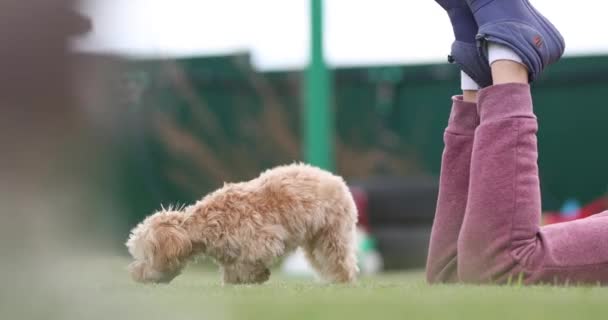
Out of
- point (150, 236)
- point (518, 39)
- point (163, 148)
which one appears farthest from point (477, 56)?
point (163, 148)

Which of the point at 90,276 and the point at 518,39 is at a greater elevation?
the point at 518,39

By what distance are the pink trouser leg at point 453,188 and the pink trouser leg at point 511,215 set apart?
197mm

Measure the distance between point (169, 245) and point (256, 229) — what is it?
0.20 meters

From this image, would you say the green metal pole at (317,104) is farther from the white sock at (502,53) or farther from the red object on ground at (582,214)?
the white sock at (502,53)

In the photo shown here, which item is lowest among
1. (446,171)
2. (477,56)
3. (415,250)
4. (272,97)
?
(415,250)

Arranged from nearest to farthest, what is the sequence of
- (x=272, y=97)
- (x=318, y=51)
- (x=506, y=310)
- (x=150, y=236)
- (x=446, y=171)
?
(x=506, y=310), (x=150, y=236), (x=446, y=171), (x=318, y=51), (x=272, y=97)

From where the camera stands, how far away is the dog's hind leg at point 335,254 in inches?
94.5

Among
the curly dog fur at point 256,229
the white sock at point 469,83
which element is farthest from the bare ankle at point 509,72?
the curly dog fur at point 256,229

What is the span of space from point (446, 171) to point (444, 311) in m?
1.01

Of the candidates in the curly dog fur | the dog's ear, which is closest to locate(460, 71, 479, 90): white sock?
the curly dog fur

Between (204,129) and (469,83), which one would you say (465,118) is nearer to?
(469,83)

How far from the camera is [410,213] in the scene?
817 cm

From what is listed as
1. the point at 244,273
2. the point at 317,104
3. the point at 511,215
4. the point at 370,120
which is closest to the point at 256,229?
the point at 244,273

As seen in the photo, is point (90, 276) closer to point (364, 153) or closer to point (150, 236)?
point (150, 236)
